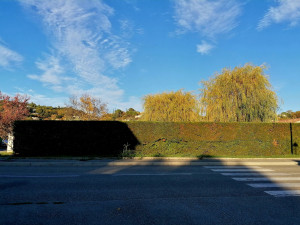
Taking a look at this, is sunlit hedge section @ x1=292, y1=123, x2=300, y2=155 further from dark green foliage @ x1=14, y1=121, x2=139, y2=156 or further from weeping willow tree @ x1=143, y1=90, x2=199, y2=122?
dark green foliage @ x1=14, y1=121, x2=139, y2=156

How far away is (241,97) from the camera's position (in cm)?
2272

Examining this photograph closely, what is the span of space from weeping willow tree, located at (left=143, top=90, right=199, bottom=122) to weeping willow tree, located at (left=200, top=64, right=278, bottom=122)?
507 centimetres

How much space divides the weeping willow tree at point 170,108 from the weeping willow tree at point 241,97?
16.6 ft

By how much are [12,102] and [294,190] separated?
3344cm

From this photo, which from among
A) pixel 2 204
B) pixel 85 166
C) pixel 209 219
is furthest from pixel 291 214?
pixel 85 166

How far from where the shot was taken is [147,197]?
17.2 ft

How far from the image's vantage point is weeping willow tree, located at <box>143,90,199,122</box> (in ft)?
96.0

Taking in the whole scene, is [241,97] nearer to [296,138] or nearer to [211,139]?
[296,138]

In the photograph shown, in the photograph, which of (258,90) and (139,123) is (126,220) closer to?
(139,123)

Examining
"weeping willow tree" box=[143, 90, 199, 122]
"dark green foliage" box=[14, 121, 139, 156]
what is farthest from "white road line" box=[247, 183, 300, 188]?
"weeping willow tree" box=[143, 90, 199, 122]

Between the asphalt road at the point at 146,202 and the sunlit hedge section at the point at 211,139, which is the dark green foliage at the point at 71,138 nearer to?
the sunlit hedge section at the point at 211,139

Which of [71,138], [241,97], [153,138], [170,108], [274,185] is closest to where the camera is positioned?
[274,185]

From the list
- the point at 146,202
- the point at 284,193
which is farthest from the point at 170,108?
the point at 146,202

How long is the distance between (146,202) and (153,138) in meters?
11.3
